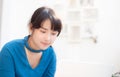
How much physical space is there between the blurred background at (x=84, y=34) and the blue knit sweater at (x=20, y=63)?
645 mm

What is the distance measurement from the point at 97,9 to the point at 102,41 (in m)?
0.27

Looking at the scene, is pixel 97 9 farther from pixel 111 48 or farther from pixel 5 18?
pixel 5 18

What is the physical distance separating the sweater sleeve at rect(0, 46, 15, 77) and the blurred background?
0.82 metres

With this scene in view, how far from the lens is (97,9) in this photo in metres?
1.97

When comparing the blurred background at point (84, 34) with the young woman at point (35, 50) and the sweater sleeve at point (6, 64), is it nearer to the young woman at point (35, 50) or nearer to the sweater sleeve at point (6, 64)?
the young woman at point (35, 50)

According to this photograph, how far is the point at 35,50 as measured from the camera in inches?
48.1

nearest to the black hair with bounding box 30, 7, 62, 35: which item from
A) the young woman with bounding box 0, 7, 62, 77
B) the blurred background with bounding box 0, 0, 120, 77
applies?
the young woman with bounding box 0, 7, 62, 77

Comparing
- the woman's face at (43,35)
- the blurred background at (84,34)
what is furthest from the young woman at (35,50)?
the blurred background at (84,34)

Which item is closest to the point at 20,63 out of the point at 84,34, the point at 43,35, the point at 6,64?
the point at 6,64

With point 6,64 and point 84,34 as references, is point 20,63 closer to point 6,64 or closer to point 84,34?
point 6,64

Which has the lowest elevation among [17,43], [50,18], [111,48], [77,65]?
[77,65]

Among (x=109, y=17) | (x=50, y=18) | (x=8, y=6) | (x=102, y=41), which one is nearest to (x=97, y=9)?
(x=109, y=17)

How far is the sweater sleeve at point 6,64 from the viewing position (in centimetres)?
113

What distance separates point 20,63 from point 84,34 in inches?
36.1
